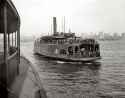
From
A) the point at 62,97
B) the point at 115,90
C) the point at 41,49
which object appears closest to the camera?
the point at 62,97

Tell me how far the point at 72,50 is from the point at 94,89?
24.8 m

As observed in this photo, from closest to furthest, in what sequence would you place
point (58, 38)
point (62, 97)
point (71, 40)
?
point (62, 97) < point (71, 40) < point (58, 38)

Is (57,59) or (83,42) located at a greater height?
(83,42)

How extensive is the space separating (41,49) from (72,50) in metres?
17.8

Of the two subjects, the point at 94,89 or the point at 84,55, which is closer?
the point at 94,89

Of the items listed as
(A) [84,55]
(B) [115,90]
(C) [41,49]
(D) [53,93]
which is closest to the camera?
(D) [53,93]

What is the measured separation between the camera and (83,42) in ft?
136

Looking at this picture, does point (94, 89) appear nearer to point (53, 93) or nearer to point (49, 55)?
point (53, 93)

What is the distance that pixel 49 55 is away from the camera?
50.3 m

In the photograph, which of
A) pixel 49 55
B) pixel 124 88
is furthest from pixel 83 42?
pixel 124 88

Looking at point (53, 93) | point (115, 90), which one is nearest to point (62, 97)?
point (53, 93)

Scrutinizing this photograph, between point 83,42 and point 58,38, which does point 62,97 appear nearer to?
point 83,42

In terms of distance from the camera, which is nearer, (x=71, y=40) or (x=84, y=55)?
(x=84, y=55)

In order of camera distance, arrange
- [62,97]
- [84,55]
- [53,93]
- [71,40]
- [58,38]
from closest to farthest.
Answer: [62,97]
[53,93]
[84,55]
[71,40]
[58,38]
